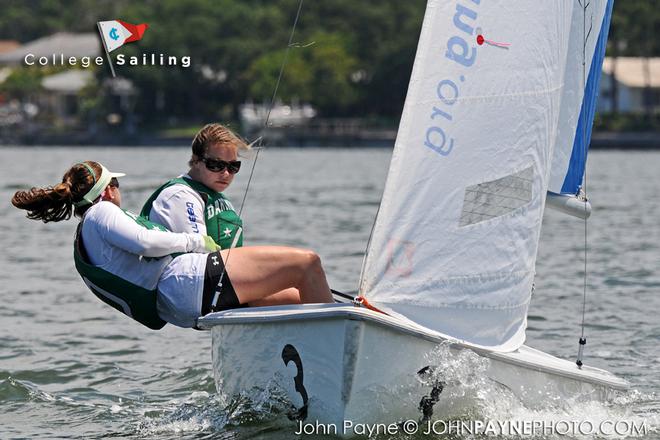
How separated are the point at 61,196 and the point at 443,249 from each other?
2011 millimetres

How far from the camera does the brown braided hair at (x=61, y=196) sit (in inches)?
277

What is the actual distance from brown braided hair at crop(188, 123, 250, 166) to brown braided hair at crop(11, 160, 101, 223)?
56cm

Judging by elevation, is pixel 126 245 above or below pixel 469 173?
below

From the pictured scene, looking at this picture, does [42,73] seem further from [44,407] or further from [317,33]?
[44,407]

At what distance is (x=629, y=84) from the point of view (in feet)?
286

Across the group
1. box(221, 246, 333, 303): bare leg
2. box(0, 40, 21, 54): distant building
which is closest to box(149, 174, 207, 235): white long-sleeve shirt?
box(221, 246, 333, 303): bare leg

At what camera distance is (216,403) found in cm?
810

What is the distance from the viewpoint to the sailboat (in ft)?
21.8

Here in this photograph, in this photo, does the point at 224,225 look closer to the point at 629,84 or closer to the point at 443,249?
→ the point at 443,249

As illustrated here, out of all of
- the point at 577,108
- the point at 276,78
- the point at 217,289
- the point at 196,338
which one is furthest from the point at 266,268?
the point at 276,78

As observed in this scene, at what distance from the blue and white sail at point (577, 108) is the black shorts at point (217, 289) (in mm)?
2373

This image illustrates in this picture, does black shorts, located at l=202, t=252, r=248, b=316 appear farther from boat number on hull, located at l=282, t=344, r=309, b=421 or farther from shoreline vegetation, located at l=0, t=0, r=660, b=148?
shoreline vegetation, located at l=0, t=0, r=660, b=148

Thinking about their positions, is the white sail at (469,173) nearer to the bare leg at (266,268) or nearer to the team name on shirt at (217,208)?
the bare leg at (266,268)

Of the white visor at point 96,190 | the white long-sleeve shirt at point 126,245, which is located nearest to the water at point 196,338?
the white long-sleeve shirt at point 126,245
